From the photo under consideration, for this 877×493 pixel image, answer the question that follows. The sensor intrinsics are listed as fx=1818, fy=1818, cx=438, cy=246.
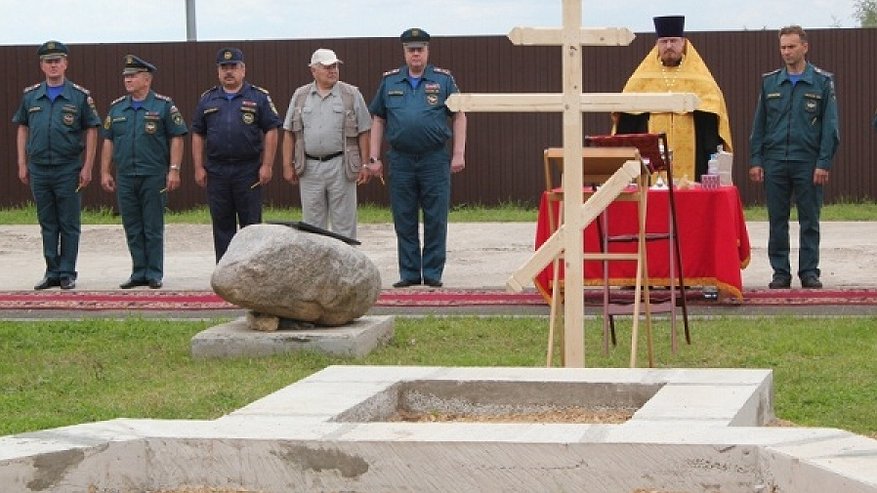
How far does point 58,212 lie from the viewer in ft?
49.7

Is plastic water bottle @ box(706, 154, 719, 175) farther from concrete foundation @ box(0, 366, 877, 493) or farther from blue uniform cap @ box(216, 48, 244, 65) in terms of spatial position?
concrete foundation @ box(0, 366, 877, 493)

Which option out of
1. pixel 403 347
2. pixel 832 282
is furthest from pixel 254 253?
pixel 832 282

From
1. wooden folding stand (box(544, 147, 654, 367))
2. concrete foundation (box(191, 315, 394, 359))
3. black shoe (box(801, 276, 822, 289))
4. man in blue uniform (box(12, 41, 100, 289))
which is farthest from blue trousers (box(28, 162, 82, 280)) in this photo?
wooden folding stand (box(544, 147, 654, 367))

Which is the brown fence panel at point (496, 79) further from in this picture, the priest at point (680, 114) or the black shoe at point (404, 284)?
the priest at point (680, 114)

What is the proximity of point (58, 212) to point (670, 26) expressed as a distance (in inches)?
213

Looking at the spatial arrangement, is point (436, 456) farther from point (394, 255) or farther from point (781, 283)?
point (394, 255)

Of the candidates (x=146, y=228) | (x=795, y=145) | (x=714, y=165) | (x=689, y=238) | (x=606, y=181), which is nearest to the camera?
(x=606, y=181)

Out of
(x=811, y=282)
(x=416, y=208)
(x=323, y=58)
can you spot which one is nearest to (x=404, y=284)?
(x=416, y=208)

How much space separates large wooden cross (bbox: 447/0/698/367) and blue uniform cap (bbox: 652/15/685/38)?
487 cm

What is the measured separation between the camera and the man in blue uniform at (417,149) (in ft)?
46.6

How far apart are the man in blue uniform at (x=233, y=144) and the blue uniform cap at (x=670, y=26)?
3195 millimetres

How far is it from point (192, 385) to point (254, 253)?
4.64 ft

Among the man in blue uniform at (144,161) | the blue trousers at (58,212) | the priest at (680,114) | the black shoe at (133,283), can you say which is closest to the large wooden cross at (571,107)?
the priest at (680,114)

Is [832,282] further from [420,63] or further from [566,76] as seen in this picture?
[566,76]
